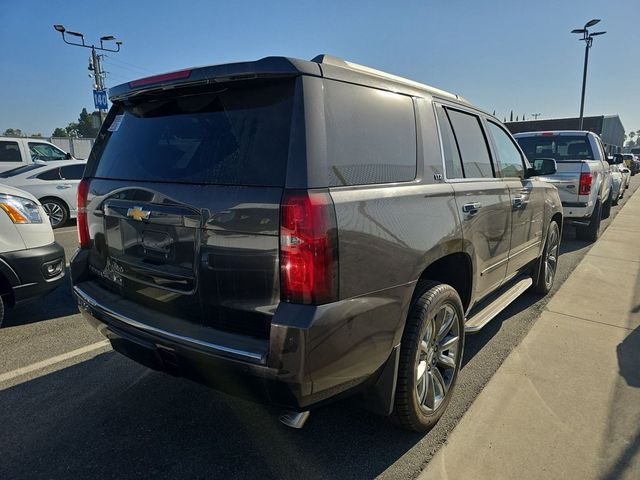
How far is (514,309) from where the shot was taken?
15.3ft

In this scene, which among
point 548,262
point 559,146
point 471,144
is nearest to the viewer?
point 471,144

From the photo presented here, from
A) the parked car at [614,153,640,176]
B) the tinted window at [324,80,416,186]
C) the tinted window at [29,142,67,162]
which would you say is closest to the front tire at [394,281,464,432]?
the tinted window at [324,80,416,186]

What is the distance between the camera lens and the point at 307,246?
5.76 ft

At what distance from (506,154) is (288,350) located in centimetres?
306

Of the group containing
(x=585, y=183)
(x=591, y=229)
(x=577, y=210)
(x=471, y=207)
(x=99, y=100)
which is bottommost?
(x=591, y=229)

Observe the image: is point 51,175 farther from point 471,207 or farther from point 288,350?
point 288,350

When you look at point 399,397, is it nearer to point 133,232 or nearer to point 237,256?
point 237,256

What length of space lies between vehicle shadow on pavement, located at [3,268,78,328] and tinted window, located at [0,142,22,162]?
336 inches

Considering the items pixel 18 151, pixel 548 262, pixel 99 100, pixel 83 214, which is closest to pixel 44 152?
pixel 18 151

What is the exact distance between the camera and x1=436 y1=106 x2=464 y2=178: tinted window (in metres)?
2.75

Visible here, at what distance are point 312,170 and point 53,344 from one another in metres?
3.15

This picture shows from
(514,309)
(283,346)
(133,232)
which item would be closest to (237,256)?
(283,346)

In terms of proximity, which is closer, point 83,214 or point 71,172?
point 83,214

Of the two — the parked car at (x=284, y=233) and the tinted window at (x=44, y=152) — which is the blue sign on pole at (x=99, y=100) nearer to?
Result: the tinted window at (x=44, y=152)
